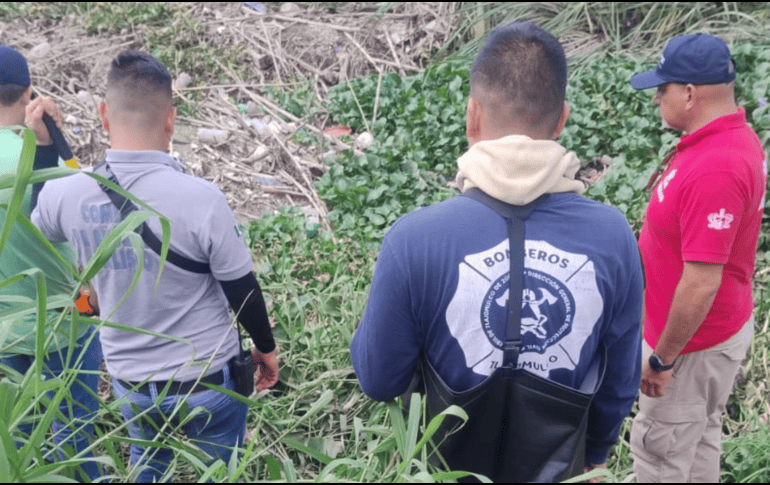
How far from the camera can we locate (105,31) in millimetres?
7066

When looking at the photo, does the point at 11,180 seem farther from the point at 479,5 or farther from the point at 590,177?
the point at 479,5

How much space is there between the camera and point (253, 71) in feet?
22.0

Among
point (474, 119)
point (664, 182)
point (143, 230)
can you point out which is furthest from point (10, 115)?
point (664, 182)

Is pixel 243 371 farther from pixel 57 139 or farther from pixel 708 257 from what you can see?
pixel 708 257

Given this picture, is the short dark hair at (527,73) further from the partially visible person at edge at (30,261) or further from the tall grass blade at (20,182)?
the partially visible person at edge at (30,261)

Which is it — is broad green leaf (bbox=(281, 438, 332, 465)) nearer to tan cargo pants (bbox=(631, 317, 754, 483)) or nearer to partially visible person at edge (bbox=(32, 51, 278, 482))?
partially visible person at edge (bbox=(32, 51, 278, 482))

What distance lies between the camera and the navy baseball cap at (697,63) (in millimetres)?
2537

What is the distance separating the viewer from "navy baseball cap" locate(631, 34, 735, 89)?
2.54 metres

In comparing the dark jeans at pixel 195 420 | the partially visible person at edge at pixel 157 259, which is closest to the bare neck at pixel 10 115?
the partially visible person at edge at pixel 157 259

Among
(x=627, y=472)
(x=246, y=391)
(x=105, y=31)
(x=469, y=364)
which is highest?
(x=105, y=31)

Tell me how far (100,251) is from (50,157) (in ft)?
7.17

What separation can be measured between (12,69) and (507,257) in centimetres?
236

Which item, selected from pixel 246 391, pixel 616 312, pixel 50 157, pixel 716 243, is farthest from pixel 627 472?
pixel 50 157

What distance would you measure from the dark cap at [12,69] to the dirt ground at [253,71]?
2357 mm
